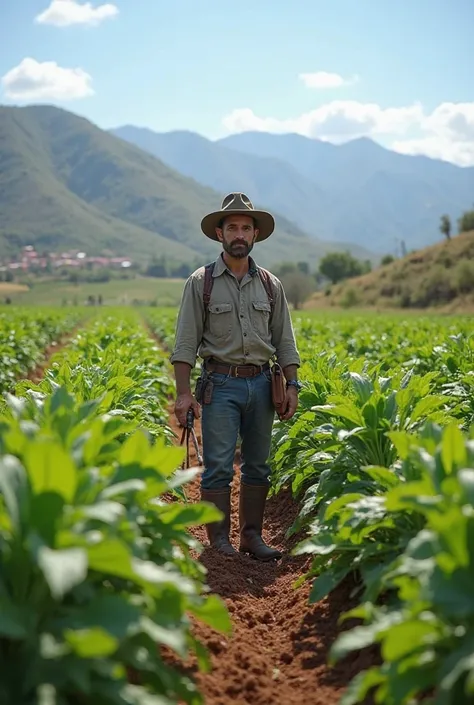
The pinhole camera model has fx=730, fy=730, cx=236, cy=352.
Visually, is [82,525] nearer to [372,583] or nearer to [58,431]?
[58,431]

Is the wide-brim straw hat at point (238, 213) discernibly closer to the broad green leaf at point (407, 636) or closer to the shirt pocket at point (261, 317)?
the shirt pocket at point (261, 317)

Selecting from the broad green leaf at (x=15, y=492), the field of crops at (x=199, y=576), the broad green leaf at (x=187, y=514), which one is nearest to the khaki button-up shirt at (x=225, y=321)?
the field of crops at (x=199, y=576)

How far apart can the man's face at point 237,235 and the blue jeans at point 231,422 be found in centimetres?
92

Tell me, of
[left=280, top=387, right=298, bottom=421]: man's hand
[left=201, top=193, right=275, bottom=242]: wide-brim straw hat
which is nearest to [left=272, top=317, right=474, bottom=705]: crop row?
[left=280, top=387, right=298, bottom=421]: man's hand

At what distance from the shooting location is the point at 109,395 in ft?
15.6

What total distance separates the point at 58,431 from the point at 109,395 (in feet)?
5.26

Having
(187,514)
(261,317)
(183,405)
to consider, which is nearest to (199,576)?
(187,514)

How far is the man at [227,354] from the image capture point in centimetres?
536

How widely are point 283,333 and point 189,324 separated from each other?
800mm

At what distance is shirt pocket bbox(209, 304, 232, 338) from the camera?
537 cm

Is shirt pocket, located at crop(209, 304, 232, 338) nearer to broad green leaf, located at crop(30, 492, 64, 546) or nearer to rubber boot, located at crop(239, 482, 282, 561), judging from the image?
rubber boot, located at crop(239, 482, 282, 561)

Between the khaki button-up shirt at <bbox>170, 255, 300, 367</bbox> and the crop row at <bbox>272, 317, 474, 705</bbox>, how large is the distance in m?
0.78

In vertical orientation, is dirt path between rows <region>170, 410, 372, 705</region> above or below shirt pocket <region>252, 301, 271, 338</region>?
below

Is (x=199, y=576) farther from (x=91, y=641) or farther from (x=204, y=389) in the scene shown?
(x=204, y=389)
